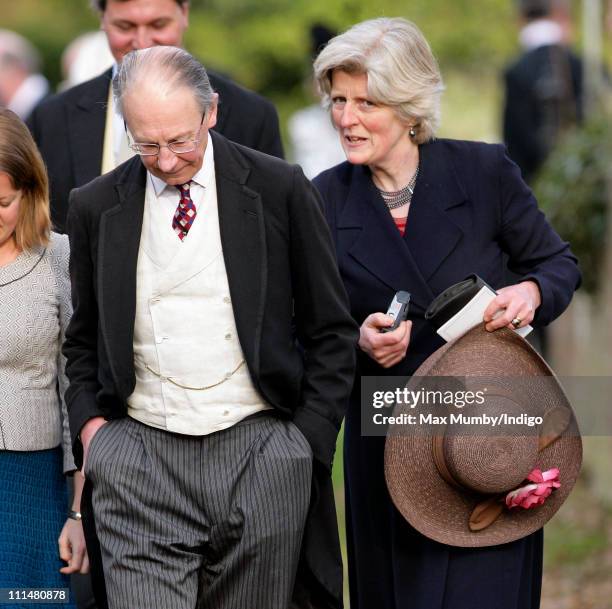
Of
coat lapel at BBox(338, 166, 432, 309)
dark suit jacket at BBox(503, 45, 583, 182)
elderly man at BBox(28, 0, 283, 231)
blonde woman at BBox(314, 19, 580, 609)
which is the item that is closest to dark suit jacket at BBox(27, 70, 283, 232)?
elderly man at BBox(28, 0, 283, 231)

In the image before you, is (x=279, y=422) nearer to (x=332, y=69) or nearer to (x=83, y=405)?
(x=83, y=405)

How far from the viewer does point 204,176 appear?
384 centimetres

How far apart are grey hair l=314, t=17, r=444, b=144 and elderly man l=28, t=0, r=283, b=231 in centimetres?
51

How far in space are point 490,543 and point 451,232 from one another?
3.03ft

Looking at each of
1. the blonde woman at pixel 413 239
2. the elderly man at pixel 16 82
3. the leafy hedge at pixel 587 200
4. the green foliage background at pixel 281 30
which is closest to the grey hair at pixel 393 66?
the blonde woman at pixel 413 239

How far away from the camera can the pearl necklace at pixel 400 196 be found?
176 inches

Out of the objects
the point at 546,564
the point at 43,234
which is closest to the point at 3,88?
the point at 546,564

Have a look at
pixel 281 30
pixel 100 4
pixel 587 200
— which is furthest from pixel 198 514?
pixel 281 30

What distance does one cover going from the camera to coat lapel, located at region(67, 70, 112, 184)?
489cm

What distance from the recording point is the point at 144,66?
3713 mm

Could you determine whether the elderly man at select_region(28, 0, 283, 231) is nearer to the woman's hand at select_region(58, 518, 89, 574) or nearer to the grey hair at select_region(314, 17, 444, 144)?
the grey hair at select_region(314, 17, 444, 144)

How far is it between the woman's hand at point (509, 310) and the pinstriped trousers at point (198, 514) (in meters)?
0.70

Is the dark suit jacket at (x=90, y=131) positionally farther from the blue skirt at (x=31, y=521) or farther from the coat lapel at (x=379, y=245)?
the blue skirt at (x=31, y=521)

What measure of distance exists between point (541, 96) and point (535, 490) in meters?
5.36
